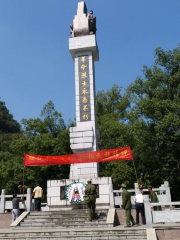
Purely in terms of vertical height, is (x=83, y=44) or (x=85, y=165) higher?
(x=83, y=44)

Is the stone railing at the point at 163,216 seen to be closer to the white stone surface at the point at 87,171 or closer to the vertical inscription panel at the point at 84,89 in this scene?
the white stone surface at the point at 87,171

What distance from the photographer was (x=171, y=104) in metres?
14.4

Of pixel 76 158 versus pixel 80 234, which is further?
pixel 76 158

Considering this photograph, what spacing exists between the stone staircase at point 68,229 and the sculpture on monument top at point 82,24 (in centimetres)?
853

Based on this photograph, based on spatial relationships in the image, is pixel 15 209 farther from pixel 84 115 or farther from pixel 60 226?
pixel 84 115

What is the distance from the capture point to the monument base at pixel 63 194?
9.77 metres

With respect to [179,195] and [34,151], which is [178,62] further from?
[34,151]

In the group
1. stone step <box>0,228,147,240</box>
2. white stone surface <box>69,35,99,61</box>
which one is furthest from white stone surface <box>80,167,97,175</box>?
white stone surface <box>69,35,99,61</box>

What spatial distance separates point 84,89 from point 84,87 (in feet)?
0.34

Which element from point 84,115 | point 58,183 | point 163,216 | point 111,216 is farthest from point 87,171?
point 163,216

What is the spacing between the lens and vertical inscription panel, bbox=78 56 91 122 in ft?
38.6

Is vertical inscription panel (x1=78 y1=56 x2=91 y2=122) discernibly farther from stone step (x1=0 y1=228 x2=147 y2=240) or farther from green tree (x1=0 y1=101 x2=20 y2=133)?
green tree (x1=0 y1=101 x2=20 y2=133)

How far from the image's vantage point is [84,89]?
12070 millimetres

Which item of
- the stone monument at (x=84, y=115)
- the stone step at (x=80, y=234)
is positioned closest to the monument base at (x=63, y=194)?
the stone monument at (x=84, y=115)
